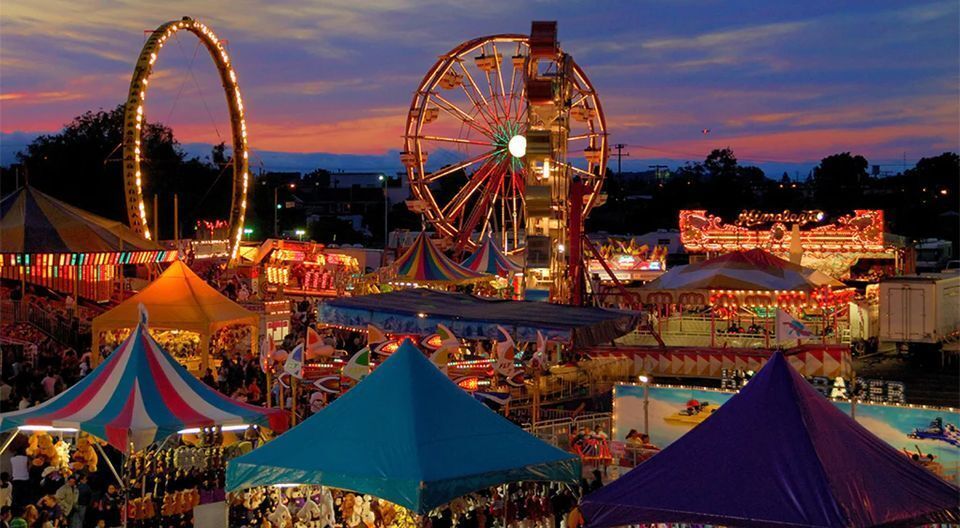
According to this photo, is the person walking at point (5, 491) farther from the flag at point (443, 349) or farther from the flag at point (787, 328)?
the flag at point (787, 328)

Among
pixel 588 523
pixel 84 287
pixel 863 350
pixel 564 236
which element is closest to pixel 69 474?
pixel 588 523

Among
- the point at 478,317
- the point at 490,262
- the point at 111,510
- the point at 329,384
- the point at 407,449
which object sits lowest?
the point at 111,510

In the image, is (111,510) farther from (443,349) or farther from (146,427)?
(443,349)

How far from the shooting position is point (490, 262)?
3516 centimetres

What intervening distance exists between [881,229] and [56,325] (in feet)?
73.4

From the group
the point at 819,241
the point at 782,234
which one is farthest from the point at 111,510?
the point at 782,234

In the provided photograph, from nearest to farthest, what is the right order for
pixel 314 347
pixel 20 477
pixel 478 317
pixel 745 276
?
pixel 20 477 < pixel 314 347 < pixel 478 317 < pixel 745 276

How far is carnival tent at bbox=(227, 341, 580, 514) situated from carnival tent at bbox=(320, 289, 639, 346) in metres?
6.67

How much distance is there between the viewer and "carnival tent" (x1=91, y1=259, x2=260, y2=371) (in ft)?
69.6

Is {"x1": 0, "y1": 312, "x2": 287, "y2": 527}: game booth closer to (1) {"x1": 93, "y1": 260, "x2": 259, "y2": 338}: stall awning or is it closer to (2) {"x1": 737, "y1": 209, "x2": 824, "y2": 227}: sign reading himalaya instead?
(1) {"x1": 93, "y1": 260, "x2": 259, "y2": 338}: stall awning

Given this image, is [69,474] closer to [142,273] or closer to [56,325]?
[56,325]

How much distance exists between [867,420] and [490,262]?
70.7ft

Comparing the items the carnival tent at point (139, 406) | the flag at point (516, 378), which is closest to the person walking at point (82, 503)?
the carnival tent at point (139, 406)

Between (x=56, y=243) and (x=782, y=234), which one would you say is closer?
(x=56, y=243)
